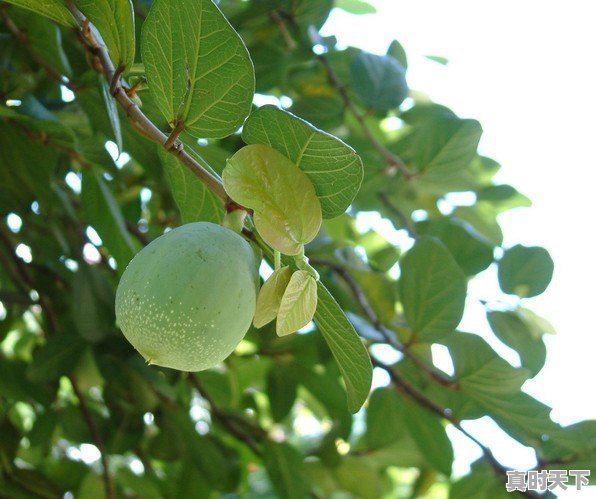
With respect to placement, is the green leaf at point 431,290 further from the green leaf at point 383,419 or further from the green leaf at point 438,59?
the green leaf at point 438,59

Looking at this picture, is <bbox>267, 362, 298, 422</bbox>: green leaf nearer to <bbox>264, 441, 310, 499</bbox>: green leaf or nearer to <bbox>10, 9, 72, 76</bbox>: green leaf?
<bbox>264, 441, 310, 499</bbox>: green leaf

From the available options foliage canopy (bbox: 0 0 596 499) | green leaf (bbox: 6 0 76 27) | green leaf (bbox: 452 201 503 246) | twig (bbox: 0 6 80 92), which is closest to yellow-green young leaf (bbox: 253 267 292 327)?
foliage canopy (bbox: 0 0 596 499)

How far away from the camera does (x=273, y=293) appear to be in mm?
506

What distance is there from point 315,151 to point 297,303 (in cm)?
10

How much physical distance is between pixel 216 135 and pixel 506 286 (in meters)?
0.65

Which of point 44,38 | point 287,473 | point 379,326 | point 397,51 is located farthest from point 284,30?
point 287,473

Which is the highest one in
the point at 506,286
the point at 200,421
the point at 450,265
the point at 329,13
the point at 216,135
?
the point at 216,135

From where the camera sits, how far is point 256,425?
131 centimetres

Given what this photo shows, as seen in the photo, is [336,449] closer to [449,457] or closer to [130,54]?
[449,457]

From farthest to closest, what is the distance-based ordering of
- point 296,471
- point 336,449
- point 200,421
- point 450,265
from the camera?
1. point 200,421
2. point 336,449
3. point 296,471
4. point 450,265

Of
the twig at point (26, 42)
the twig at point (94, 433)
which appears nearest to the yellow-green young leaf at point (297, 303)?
the twig at point (26, 42)

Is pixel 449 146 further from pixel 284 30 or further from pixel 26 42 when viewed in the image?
pixel 26 42

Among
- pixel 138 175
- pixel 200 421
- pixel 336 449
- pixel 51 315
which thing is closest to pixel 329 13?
pixel 138 175

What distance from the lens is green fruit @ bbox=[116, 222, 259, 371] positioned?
45 centimetres
